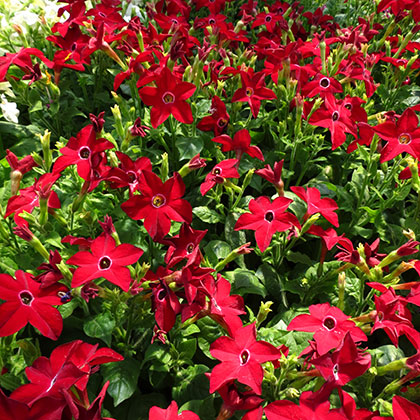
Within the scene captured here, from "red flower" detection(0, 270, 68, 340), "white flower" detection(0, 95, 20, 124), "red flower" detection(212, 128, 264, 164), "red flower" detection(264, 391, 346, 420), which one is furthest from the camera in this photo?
"white flower" detection(0, 95, 20, 124)

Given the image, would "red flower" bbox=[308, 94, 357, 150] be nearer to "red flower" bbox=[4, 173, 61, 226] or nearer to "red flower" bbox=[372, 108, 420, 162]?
"red flower" bbox=[372, 108, 420, 162]

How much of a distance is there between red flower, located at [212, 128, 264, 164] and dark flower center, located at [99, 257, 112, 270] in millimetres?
708

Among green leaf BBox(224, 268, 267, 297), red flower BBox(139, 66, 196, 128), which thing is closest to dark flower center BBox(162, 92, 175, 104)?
red flower BBox(139, 66, 196, 128)

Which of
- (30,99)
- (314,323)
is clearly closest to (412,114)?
(314,323)

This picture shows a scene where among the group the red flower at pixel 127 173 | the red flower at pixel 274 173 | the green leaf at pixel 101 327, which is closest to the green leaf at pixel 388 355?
the red flower at pixel 274 173

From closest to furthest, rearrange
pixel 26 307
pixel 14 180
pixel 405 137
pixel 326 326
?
1. pixel 26 307
2. pixel 326 326
3. pixel 14 180
4. pixel 405 137

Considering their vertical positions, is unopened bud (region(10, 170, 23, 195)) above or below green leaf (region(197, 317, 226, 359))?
above

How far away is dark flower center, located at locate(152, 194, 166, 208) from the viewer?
128cm

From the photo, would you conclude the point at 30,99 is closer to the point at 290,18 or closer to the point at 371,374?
the point at 290,18

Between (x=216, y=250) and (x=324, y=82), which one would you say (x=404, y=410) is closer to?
(x=216, y=250)

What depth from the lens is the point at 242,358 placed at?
107cm

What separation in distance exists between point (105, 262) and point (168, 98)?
2.33 feet

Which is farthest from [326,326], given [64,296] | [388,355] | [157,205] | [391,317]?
[64,296]

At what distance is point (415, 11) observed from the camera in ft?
8.21
